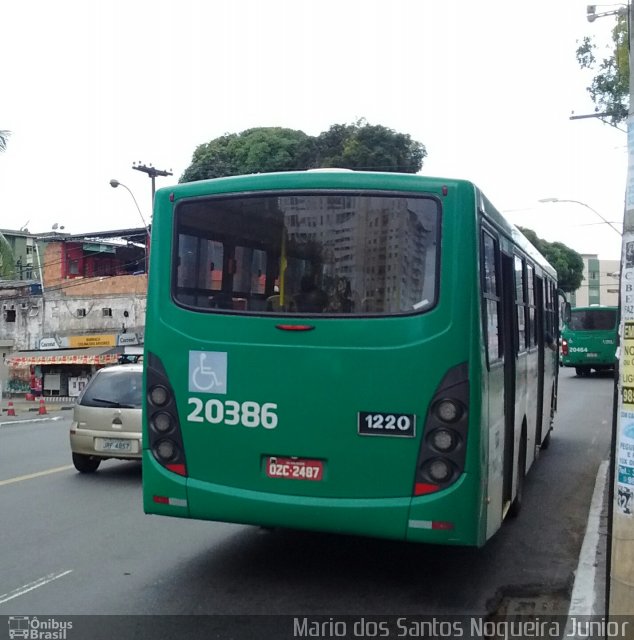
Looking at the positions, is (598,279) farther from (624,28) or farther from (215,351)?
(215,351)

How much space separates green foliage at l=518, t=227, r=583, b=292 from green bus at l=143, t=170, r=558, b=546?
58046mm

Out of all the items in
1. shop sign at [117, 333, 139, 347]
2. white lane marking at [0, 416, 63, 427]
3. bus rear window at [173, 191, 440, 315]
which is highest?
bus rear window at [173, 191, 440, 315]

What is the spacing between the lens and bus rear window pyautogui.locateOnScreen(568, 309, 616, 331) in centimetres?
3247

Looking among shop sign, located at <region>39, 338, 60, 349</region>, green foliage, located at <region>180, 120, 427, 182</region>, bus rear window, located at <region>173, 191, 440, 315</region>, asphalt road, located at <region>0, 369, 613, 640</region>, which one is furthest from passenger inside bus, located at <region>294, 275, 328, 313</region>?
shop sign, located at <region>39, 338, 60, 349</region>

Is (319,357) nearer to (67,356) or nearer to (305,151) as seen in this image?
(67,356)

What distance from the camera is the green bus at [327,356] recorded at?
5.71m

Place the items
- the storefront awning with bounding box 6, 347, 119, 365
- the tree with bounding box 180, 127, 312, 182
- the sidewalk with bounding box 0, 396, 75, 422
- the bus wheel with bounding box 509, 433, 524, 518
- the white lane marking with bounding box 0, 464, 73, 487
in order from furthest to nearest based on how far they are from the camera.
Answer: the tree with bounding box 180, 127, 312, 182 < the storefront awning with bounding box 6, 347, 119, 365 < the sidewalk with bounding box 0, 396, 75, 422 < the white lane marking with bounding box 0, 464, 73, 487 < the bus wheel with bounding box 509, 433, 524, 518

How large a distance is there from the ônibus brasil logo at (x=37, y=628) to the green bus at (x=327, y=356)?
1134 mm

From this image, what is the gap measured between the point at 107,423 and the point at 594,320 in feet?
82.5

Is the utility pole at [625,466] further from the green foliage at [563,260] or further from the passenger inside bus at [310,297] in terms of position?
the green foliage at [563,260]

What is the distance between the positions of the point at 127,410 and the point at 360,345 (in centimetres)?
646

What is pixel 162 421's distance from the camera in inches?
251

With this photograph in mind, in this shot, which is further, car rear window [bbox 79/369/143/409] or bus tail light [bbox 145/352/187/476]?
car rear window [bbox 79/369/143/409]

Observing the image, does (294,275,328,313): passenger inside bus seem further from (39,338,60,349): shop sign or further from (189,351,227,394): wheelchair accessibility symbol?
(39,338,60,349): shop sign
